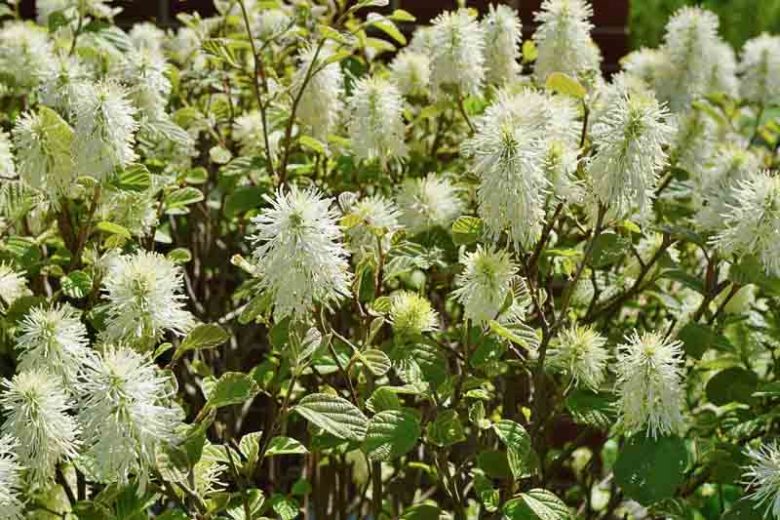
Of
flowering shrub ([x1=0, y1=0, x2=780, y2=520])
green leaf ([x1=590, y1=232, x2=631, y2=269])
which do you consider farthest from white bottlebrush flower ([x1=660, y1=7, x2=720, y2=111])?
green leaf ([x1=590, y1=232, x2=631, y2=269])

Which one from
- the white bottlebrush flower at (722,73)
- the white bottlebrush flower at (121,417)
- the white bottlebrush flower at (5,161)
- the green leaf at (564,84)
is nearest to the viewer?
the white bottlebrush flower at (121,417)

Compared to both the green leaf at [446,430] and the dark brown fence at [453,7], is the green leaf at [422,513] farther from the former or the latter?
the dark brown fence at [453,7]

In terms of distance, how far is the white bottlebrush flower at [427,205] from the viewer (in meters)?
1.81

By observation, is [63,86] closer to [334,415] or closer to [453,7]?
[334,415]

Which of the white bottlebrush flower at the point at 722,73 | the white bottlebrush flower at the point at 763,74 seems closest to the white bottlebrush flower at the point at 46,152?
the white bottlebrush flower at the point at 722,73

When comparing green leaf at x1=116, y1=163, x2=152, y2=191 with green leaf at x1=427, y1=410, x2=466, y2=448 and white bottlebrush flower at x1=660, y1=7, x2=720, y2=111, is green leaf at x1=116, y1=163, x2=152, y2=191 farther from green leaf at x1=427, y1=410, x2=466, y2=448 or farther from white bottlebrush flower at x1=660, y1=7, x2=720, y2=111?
white bottlebrush flower at x1=660, y1=7, x2=720, y2=111

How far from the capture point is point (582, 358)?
156 centimetres

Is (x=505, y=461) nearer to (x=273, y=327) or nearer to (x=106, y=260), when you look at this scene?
(x=273, y=327)

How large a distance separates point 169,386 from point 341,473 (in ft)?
2.43

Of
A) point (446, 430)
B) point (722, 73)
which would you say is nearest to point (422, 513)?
point (446, 430)

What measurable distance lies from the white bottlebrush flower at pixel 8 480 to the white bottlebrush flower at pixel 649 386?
2.37ft

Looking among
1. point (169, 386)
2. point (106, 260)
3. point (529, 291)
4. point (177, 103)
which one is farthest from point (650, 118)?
point (177, 103)

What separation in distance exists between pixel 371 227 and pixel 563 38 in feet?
2.00

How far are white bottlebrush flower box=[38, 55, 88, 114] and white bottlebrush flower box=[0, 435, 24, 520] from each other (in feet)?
2.04
